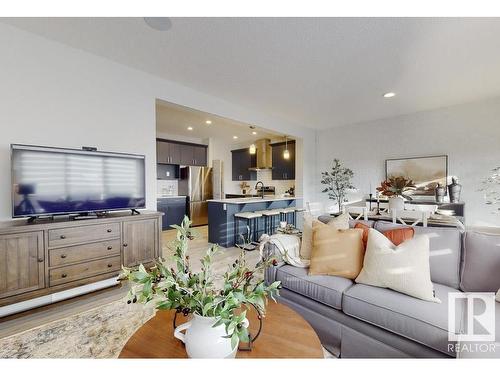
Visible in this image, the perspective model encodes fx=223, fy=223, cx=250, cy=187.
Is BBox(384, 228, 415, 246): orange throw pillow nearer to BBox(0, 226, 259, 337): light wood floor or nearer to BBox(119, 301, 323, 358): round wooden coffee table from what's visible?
BBox(119, 301, 323, 358): round wooden coffee table

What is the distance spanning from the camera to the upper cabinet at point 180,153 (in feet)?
19.9

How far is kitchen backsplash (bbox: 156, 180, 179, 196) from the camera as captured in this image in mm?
6582

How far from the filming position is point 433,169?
4379 millimetres

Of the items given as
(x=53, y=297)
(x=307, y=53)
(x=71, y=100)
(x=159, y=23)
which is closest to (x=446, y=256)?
(x=307, y=53)

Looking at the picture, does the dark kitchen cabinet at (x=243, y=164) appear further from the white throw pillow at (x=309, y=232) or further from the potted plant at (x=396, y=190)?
the white throw pillow at (x=309, y=232)

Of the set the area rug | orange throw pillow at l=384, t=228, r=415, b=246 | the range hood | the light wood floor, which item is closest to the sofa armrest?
the light wood floor

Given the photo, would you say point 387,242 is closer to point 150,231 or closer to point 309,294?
point 309,294

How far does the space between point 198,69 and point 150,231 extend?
6.95ft

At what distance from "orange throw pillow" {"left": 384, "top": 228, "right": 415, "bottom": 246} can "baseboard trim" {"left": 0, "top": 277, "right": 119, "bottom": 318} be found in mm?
2350

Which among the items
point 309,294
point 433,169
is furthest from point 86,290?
point 433,169

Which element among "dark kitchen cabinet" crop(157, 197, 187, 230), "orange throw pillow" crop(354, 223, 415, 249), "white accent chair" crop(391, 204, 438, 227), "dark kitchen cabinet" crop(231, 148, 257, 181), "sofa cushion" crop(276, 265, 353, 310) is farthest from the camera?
"dark kitchen cabinet" crop(231, 148, 257, 181)

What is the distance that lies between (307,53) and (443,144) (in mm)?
3660

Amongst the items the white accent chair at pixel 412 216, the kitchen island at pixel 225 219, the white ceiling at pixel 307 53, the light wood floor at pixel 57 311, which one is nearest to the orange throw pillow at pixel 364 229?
the white accent chair at pixel 412 216

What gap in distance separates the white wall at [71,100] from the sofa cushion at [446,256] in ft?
10.1
